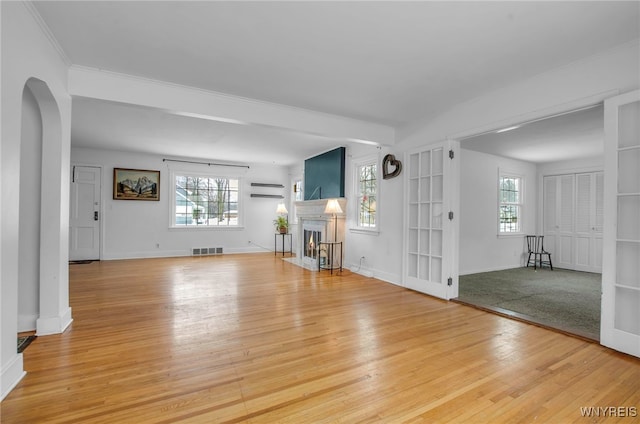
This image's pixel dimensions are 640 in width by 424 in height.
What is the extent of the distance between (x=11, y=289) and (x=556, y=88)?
15.5 ft

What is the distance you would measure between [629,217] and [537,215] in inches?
213

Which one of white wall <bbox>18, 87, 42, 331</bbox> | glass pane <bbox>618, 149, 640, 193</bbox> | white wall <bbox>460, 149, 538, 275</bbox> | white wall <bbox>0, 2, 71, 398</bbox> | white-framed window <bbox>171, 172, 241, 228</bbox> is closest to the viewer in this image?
white wall <bbox>0, 2, 71, 398</bbox>

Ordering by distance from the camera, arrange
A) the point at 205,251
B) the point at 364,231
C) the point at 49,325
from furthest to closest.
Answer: the point at 205,251 < the point at 364,231 < the point at 49,325

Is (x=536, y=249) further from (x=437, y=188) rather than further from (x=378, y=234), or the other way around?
(x=437, y=188)

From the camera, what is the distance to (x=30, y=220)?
2771mm

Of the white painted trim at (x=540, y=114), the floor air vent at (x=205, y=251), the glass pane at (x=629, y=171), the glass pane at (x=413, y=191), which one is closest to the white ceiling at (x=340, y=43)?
the white painted trim at (x=540, y=114)

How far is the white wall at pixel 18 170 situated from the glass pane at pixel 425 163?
14.0 ft

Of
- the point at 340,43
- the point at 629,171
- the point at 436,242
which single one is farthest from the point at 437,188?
the point at 340,43

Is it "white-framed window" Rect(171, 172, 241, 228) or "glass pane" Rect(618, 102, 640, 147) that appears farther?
"white-framed window" Rect(171, 172, 241, 228)

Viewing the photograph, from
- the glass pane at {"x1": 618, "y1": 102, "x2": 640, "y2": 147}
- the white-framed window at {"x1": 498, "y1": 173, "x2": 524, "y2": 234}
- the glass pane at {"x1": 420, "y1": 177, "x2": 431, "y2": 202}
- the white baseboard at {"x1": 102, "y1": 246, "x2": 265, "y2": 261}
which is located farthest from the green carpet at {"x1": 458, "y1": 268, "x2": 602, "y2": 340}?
the white baseboard at {"x1": 102, "y1": 246, "x2": 265, "y2": 261}

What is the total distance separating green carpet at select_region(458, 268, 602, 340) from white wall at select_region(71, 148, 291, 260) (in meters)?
5.54

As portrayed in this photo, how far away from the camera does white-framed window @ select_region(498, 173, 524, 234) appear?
6586 mm

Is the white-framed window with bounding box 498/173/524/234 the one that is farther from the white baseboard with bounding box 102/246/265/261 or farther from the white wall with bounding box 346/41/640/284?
the white baseboard with bounding box 102/246/265/261

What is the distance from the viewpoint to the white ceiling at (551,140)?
4.13 m
